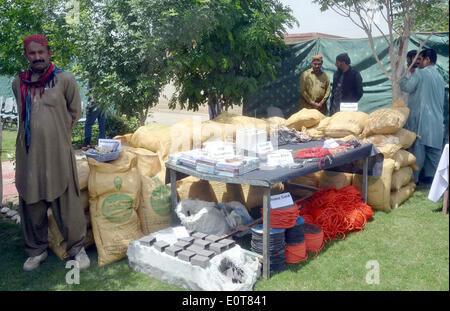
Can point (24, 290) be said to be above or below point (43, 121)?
below

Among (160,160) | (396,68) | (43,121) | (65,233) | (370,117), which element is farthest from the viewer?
(396,68)

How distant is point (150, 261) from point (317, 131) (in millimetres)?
2842

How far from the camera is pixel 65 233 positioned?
3.43m

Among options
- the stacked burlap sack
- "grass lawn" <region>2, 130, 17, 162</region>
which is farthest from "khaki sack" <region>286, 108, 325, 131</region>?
"grass lawn" <region>2, 130, 17, 162</region>

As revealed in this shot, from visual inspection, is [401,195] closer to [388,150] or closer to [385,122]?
[388,150]

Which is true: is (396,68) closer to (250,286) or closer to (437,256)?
(437,256)

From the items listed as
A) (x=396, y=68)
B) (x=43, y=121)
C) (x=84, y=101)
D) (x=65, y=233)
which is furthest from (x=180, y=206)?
(x=84, y=101)

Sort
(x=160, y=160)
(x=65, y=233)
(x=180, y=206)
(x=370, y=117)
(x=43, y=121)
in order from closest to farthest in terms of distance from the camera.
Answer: (x=43, y=121) < (x=65, y=233) < (x=180, y=206) < (x=160, y=160) < (x=370, y=117)

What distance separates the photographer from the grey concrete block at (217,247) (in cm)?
312

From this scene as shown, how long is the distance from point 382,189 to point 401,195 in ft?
1.45

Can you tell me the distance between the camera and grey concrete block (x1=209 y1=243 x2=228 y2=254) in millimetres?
3123

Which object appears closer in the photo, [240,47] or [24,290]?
[24,290]

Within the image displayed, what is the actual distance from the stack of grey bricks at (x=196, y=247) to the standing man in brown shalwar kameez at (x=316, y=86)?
3.85 meters

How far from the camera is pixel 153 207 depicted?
3842 millimetres
